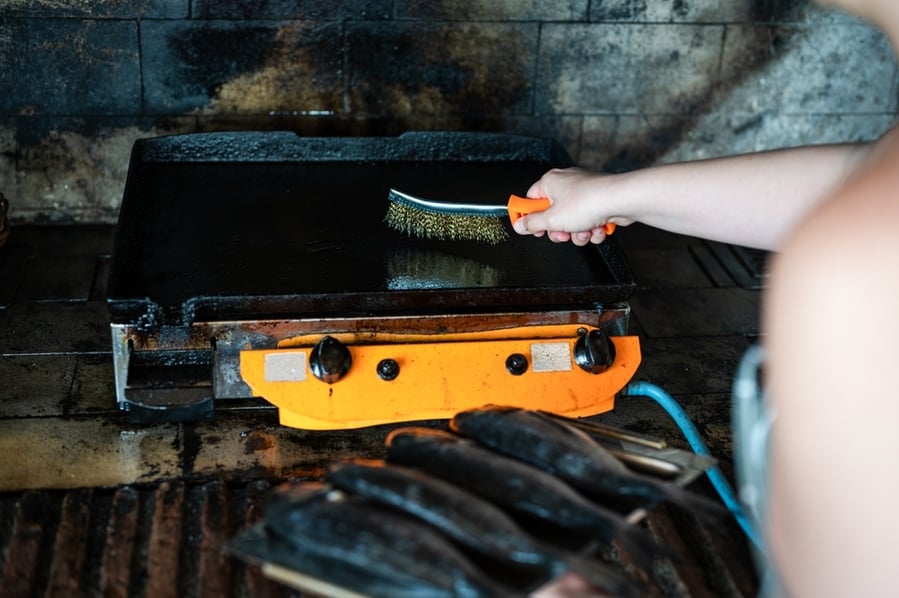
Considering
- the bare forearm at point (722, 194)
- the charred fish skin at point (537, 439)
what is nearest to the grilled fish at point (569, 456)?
the charred fish skin at point (537, 439)

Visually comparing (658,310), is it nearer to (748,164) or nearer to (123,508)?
(748,164)

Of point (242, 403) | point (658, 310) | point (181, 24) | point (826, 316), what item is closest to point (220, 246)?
point (242, 403)

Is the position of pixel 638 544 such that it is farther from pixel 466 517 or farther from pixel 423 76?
pixel 423 76

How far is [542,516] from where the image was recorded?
1607 millimetres

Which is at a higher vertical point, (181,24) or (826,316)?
(181,24)

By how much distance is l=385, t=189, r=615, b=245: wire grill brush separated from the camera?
258cm

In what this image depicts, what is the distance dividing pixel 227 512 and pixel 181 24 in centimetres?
170

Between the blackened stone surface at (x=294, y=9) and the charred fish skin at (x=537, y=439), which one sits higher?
the blackened stone surface at (x=294, y=9)

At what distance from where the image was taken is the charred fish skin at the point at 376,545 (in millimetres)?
1455

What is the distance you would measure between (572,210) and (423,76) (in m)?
1.30

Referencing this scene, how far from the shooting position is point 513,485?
1653mm

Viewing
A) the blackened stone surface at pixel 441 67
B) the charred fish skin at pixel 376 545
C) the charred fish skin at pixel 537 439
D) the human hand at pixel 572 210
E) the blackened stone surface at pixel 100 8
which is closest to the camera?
the charred fish skin at pixel 376 545

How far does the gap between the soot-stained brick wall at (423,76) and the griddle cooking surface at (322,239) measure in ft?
1.17

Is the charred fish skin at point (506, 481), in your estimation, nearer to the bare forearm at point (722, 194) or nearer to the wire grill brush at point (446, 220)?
the bare forearm at point (722, 194)
